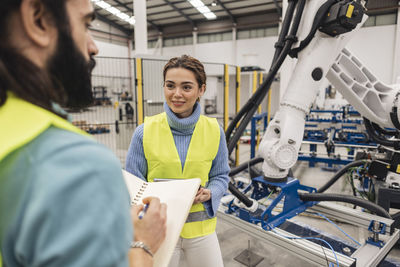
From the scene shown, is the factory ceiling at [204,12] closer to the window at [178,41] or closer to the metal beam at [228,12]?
the metal beam at [228,12]

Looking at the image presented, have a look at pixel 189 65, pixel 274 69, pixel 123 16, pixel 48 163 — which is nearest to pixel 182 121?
pixel 189 65

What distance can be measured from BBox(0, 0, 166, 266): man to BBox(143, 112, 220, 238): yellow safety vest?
3.16 feet

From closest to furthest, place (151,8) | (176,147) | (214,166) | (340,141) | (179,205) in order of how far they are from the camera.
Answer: (179,205)
(176,147)
(214,166)
(340,141)
(151,8)

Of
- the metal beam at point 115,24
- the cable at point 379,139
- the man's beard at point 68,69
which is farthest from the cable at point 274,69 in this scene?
the metal beam at point 115,24

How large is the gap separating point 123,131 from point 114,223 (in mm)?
5841

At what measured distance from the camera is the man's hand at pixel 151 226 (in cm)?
72

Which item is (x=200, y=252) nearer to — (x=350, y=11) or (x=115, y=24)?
(x=350, y=11)

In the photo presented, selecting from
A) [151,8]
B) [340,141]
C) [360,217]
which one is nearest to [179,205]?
[360,217]

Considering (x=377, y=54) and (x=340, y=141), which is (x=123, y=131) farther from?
(x=377, y=54)

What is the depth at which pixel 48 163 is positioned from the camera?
1.36 feet

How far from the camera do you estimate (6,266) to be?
452 millimetres

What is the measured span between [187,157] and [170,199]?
1.75 feet

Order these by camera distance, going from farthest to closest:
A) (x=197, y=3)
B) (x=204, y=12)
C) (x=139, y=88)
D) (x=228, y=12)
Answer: (x=204, y=12) → (x=228, y=12) → (x=197, y=3) → (x=139, y=88)

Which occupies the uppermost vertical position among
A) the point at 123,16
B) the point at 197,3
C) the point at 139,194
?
the point at 123,16
